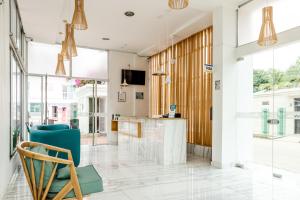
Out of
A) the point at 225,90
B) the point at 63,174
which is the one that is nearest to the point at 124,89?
the point at 225,90

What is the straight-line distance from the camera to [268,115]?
5102 mm

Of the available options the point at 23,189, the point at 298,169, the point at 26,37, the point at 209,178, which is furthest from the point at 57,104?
the point at 298,169

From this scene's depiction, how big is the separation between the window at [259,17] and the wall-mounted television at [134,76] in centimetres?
505

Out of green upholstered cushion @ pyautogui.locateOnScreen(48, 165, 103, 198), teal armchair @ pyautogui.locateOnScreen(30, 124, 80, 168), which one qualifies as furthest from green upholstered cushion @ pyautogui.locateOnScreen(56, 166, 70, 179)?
teal armchair @ pyautogui.locateOnScreen(30, 124, 80, 168)

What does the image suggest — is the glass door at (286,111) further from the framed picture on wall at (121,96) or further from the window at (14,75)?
the framed picture on wall at (121,96)

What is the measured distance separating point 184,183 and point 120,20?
4472 millimetres

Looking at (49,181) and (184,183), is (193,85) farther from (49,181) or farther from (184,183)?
(49,181)

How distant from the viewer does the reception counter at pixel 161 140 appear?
18.3 ft

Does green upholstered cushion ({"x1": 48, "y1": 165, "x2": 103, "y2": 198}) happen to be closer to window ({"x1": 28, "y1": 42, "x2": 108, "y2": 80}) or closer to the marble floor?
the marble floor

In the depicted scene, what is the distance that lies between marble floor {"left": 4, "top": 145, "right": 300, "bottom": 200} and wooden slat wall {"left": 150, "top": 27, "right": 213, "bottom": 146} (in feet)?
5.08

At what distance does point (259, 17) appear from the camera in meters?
5.66

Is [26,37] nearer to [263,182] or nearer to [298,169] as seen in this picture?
[263,182]

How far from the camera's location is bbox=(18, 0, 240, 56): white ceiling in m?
5.48

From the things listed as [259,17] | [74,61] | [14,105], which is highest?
[259,17]
